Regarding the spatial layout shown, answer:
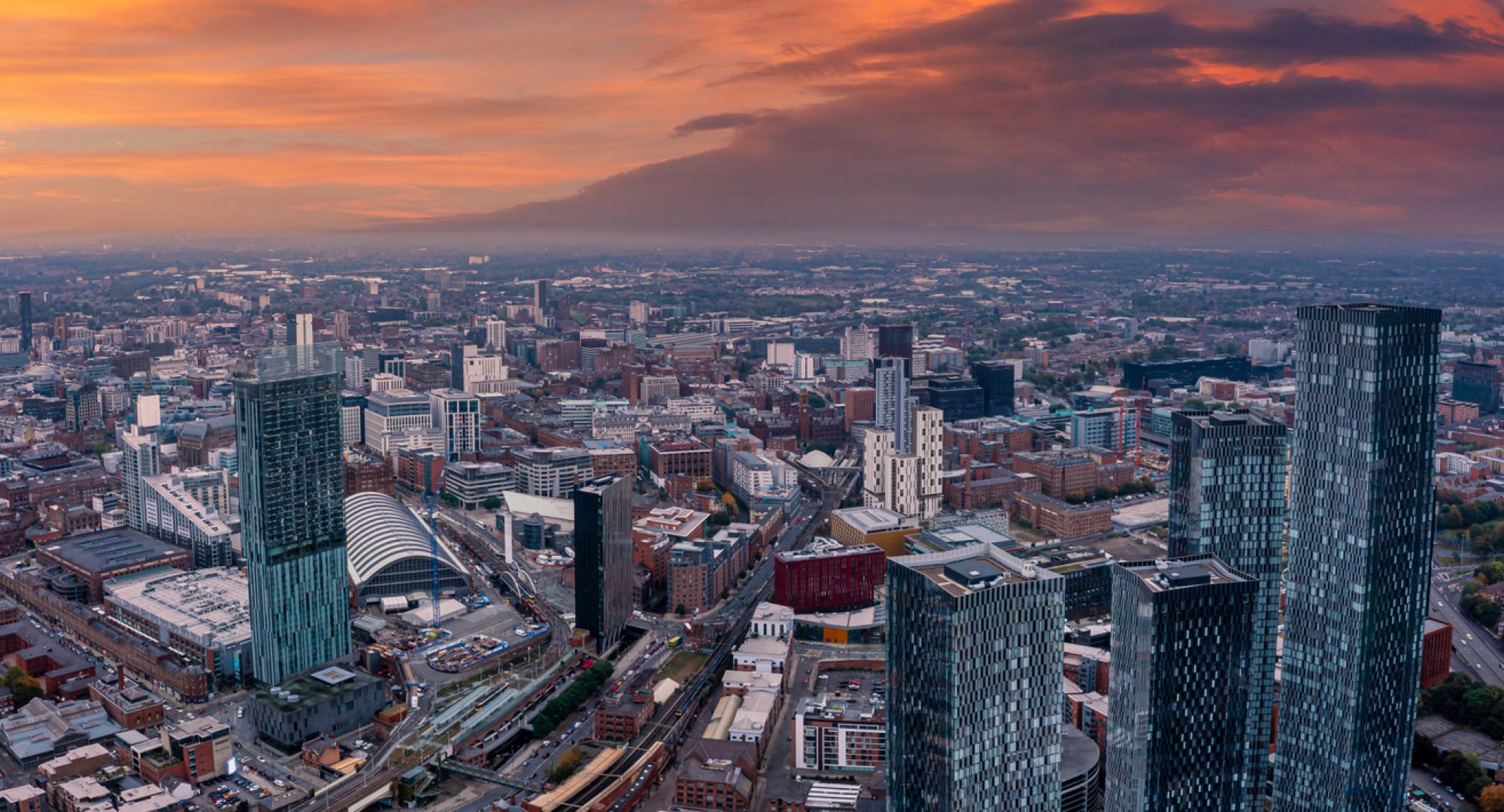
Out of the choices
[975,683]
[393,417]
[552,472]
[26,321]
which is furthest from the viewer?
[26,321]

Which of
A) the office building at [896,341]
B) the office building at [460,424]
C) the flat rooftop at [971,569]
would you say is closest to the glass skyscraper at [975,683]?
the flat rooftop at [971,569]

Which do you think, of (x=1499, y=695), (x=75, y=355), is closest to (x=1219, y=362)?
(x=1499, y=695)

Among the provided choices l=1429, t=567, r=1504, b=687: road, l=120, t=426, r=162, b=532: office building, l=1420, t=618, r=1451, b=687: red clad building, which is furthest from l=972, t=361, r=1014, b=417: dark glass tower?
l=120, t=426, r=162, b=532: office building

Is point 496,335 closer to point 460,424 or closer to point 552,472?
point 460,424

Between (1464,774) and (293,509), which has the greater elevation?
(293,509)

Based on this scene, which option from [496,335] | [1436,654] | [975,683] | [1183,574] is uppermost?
[1183,574]

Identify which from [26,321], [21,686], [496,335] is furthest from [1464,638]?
[26,321]

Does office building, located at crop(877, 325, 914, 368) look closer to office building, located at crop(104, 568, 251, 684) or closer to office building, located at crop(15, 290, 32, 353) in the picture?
office building, located at crop(104, 568, 251, 684)

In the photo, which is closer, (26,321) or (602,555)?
(602,555)
